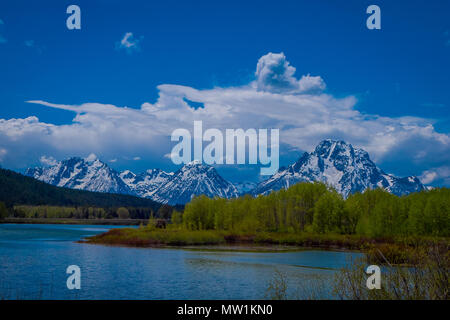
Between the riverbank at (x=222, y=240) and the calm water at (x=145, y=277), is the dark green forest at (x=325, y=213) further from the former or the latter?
the calm water at (x=145, y=277)

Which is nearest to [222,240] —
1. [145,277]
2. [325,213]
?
[325,213]

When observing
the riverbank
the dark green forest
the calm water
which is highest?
the dark green forest

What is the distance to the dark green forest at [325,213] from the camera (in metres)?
83.4

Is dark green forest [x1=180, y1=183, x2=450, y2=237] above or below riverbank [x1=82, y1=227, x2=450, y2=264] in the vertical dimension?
above

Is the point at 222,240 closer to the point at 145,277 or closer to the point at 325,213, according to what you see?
the point at 325,213

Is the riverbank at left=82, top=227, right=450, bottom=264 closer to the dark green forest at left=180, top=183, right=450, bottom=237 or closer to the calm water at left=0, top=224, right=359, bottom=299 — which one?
the dark green forest at left=180, top=183, right=450, bottom=237

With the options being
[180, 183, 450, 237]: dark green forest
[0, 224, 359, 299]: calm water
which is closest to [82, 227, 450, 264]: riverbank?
Result: [180, 183, 450, 237]: dark green forest

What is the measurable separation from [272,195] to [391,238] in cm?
4172

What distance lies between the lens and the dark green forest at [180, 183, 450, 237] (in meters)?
83.4

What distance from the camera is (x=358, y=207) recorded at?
104 metres

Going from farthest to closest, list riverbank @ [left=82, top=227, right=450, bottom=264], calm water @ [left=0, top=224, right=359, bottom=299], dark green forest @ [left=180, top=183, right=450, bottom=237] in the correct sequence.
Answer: riverbank @ [left=82, top=227, right=450, bottom=264] < dark green forest @ [left=180, top=183, right=450, bottom=237] < calm water @ [left=0, top=224, right=359, bottom=299]

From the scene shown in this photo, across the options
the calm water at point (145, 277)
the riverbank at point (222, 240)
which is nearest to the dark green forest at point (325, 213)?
the riverbank at point (222, 240)
